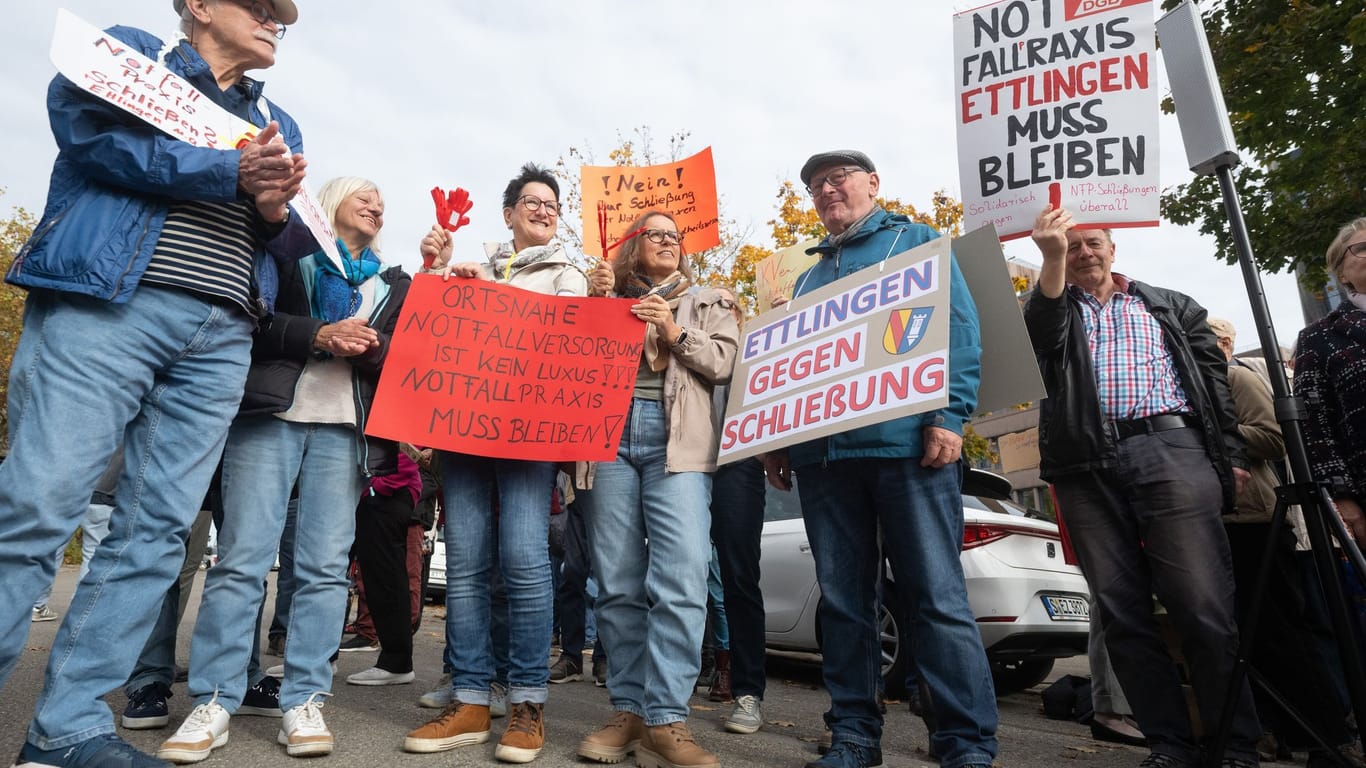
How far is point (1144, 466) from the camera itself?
325cm

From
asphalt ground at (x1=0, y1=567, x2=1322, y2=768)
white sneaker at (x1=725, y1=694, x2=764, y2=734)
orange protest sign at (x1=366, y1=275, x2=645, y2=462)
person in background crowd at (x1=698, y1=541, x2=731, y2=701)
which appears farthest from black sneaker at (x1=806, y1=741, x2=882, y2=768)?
person in background crowd at (x1=698, y1=541, x2=731, y2=701)

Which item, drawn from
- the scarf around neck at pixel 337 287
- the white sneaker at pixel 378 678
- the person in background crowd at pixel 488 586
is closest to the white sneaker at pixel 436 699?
the white sneaker at pixel 378 678

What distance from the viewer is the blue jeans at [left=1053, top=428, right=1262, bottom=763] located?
309 cm

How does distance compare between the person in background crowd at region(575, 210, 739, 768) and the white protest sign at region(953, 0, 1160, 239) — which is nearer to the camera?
the person in background crowd at region(575, 210, 739, 768)

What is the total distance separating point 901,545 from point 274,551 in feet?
6.89

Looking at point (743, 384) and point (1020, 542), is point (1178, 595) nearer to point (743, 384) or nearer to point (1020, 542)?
point (743, 384)

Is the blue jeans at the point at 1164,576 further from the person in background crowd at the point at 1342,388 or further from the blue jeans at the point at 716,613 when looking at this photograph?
the blue jeans at the point at 716,613

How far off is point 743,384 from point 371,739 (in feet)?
5.96

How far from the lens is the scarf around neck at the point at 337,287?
11.4ft

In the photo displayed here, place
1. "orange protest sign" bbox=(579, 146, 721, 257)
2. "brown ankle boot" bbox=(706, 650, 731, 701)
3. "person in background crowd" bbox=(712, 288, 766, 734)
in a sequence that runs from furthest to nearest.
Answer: "orange protest sign" bbox=(579, 146, 721, 257), "brown ankle boot" bbox=(706, 650, 731, 701), "person in background crowd" bbox=(712, 288, 766, 734)

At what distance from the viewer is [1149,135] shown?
333cm

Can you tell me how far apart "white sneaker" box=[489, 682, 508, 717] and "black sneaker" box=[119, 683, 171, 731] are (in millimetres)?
1213

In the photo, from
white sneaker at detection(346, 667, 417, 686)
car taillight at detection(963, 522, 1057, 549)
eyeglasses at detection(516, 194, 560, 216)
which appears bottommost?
white sneaker at detection(346, 667, 417, 686)

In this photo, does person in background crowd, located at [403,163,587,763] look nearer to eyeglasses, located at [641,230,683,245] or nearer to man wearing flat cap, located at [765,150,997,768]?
eyeglasses, located at [641,230,683,245]
